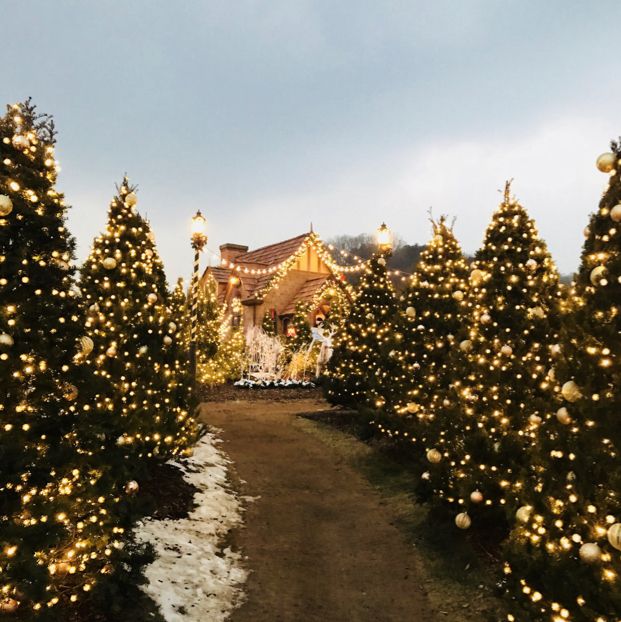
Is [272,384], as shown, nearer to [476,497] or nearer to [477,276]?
[477,276]

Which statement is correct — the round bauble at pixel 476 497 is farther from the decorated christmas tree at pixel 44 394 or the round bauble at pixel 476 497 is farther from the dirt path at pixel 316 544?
the decorated christmas tree at pixel 44 394

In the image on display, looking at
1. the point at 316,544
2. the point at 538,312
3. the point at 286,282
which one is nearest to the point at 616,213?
the point at 538,312

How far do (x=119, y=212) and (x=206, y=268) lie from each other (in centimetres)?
2578

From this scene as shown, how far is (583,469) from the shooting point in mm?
3865

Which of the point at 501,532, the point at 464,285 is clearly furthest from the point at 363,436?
the point at 501,532

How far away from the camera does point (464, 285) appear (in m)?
11.0

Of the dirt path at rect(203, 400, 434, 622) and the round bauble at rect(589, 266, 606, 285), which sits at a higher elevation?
the round bauble at rect(589, 266, 606, 285)

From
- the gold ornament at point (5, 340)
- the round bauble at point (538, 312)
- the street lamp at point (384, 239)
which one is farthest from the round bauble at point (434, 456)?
the street lamp at point (384, 239)

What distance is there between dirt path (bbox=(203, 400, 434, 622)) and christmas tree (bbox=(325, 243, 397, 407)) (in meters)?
2.89

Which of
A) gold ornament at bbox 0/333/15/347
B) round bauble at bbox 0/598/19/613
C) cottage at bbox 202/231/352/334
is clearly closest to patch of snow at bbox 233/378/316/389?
cottage at bbox 202/231/352/334

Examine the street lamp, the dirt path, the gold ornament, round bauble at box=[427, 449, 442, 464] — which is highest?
the street lamp

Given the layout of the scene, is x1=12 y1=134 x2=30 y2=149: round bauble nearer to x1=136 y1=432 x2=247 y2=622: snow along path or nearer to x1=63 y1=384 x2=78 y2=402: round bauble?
x1=63 y1=384 x2=78 y2=402: round bauble

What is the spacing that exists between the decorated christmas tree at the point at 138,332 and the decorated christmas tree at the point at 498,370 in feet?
14.0

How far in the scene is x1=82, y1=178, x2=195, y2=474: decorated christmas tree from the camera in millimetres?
7930
